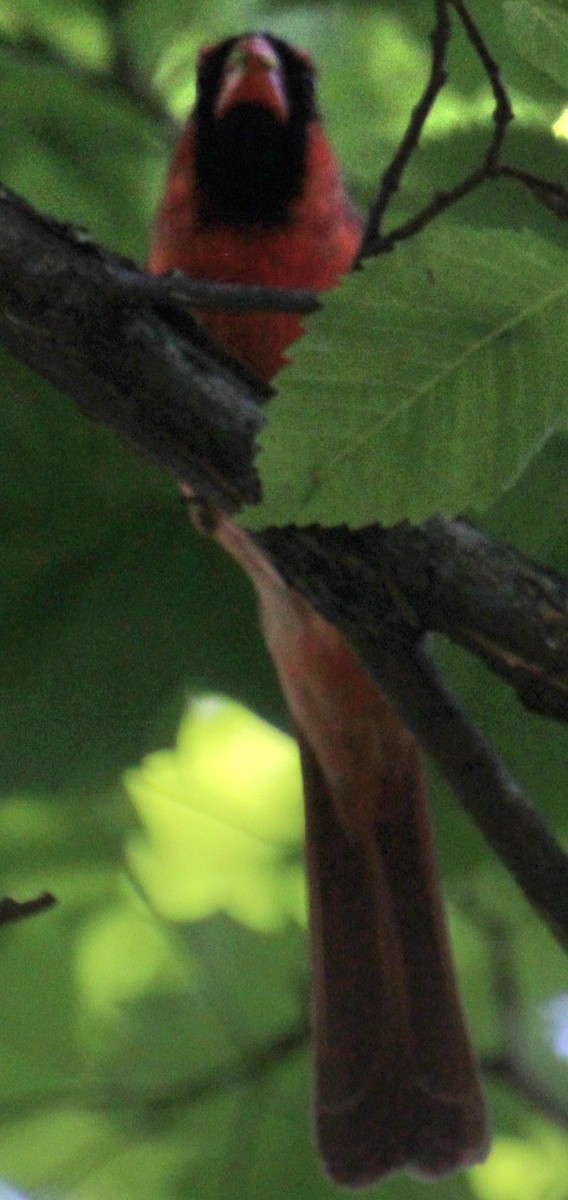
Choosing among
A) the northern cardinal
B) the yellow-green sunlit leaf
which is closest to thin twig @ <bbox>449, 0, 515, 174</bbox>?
the northern cardinal

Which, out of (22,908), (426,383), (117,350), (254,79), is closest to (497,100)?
(117,350)

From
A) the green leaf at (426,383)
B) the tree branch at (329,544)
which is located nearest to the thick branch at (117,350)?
the tree branch at (329,544)

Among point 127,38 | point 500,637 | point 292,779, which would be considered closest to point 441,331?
point 500,637

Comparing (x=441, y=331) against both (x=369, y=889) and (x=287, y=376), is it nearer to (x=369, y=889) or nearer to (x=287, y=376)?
(x=287, y=376)

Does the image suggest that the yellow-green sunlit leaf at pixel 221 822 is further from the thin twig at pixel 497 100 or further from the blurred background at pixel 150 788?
the thin twig at pixel 497 100

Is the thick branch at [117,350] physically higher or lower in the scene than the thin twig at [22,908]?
higher

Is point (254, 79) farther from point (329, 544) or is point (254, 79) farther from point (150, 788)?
point (329, 544)

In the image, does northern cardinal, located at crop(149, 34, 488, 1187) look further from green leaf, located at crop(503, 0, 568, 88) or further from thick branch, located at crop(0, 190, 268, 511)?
green leaf, located at crop(503, 0, 568, 88)
